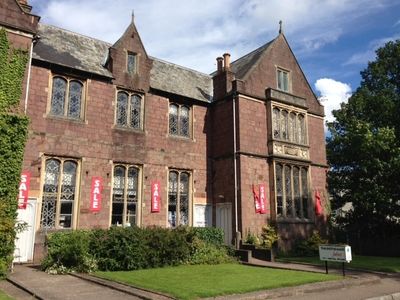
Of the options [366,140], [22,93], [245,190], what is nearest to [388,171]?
[366,140]

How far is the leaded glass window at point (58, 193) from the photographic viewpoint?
1767 centimetres

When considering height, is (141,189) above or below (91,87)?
below

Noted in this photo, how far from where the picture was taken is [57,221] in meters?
17.8

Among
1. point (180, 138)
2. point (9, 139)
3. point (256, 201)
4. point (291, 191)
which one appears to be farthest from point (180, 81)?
point (9, 139)

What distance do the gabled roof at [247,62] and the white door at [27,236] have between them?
13.3m

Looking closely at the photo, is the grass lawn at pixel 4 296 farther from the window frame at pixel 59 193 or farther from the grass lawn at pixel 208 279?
the window frame at pixel 59 193

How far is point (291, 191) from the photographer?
76.8 ft

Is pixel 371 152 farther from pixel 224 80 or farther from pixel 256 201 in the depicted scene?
pixel 224 80

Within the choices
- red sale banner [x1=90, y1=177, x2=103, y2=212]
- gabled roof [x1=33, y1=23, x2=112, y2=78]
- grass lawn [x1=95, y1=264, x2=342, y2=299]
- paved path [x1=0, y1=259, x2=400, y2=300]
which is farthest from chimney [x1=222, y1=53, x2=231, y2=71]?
paved path [x1=0, y1=259, x2=400, y2=300]

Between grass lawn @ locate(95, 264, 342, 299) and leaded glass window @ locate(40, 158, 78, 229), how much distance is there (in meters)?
4.94

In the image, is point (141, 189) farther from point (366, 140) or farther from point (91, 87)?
point (366, 140)

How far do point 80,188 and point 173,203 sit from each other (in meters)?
5.14

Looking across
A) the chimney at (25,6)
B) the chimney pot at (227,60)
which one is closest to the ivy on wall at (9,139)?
the chimney at (25,6)

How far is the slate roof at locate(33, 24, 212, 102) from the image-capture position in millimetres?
19438
